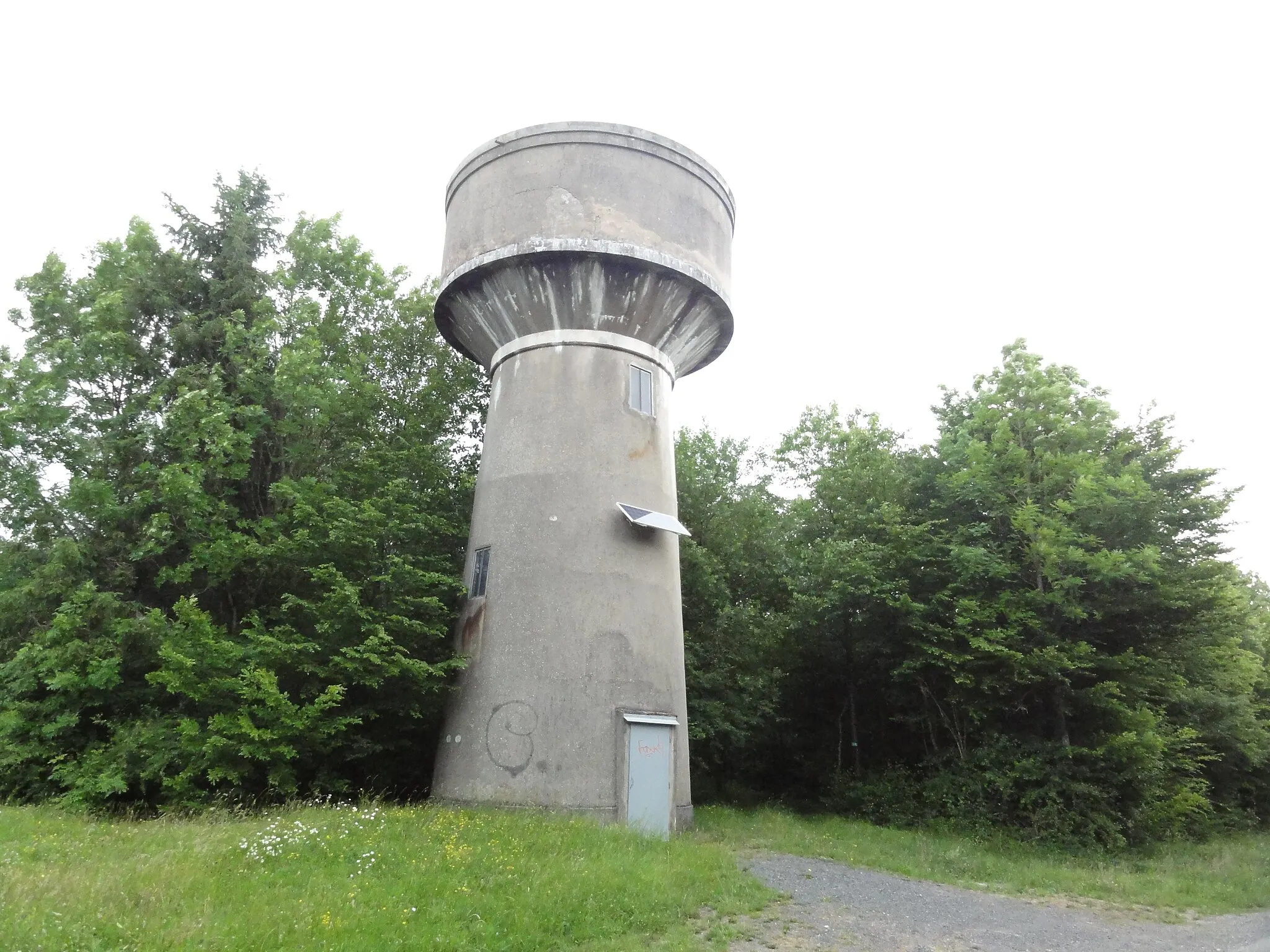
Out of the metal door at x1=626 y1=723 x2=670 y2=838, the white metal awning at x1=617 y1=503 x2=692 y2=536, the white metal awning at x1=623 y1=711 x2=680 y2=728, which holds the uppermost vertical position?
the white metal awning at x1=617 y1=503 x2=692 y2=536

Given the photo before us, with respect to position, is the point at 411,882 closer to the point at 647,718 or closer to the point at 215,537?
the point at 647,718

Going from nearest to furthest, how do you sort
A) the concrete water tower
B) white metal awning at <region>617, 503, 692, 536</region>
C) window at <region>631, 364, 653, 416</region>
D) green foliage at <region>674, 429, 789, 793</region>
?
the concrete water tower < white metal awning at <region>617, 503, 692, 536</region> < window at <region>631, 364, 653, 416</region> < green foliage at <region>674, 429, 789, 793</region>

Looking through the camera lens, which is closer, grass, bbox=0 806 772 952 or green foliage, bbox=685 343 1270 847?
grass, bbox=0 806 772 952

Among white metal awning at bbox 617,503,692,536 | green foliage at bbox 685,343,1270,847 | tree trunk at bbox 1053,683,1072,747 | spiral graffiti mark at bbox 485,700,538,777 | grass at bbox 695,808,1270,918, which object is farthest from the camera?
tree trunk at bbox 1053,683,1072,747

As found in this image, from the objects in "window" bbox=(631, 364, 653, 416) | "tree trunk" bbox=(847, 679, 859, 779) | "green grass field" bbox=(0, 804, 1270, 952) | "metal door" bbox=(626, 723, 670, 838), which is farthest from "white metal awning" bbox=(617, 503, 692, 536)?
"tree trunk" bbox=(847, 679, 859, 779)

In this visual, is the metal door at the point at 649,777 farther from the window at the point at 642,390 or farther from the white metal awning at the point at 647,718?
the window at the point at 642,390

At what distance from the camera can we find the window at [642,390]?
526 inches

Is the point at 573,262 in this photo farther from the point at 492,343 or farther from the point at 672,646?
the point at 672,646

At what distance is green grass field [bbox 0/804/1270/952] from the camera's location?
5906 mm

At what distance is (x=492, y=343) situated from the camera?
45.9 ft

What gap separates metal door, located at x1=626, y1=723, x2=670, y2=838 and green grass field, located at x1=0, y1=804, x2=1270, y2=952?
0.60 meters

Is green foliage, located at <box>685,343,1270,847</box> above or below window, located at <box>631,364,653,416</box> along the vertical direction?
below

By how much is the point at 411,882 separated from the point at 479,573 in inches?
236

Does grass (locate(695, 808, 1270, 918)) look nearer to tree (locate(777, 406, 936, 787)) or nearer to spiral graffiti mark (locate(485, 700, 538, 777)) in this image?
spiral graffiti mark (locate(485, 700, 538, 777))
